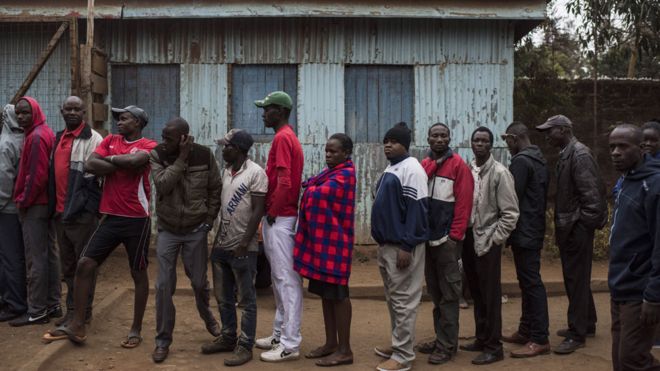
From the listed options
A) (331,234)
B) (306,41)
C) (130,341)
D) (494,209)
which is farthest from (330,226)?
(306,41)

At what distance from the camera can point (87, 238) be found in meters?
6.01

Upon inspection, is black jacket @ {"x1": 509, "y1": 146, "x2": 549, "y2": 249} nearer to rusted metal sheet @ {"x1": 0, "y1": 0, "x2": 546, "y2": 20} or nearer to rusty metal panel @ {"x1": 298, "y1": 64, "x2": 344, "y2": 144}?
rusted metal sheet @ {"x1": 0, "y1": 0, "x2": 546, "y2": 20}

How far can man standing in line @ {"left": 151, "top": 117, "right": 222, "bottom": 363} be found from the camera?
543 cm

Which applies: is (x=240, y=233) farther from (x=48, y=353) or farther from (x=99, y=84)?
(x=99, y=84)

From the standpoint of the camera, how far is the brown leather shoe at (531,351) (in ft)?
19.0

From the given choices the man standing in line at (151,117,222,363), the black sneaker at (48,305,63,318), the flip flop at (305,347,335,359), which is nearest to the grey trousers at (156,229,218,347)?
the man standing in line at (151,117,222,363)

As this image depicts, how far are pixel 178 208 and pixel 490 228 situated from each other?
8.10ft

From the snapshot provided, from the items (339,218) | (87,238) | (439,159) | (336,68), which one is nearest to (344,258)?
(339,218)

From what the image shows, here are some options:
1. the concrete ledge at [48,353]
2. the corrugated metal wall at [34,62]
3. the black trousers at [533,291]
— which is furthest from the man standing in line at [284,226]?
the corrugated metal wall at [34,62]

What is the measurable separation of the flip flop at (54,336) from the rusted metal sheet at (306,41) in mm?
4998

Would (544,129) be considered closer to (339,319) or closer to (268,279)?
(339,319)

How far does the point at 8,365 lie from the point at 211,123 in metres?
5.20

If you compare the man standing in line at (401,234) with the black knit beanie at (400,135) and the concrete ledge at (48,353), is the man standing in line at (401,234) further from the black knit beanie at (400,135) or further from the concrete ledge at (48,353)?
the concrete ledge at (48,353)

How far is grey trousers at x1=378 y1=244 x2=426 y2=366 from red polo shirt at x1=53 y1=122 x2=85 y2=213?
9.22ft
